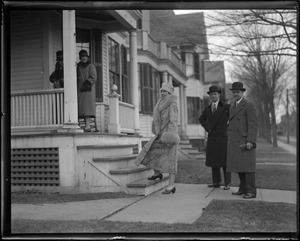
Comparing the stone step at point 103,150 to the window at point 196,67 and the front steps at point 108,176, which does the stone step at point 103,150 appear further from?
the window at point 196,67

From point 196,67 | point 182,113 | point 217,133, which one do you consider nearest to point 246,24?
point 217,133

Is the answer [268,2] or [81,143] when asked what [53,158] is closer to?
[81,143]

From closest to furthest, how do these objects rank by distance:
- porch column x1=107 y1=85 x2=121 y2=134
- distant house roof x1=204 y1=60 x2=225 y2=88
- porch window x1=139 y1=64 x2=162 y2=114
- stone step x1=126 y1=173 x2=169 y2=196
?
stone step x1=126 y1=173 x2=169 y2=196 → porch column x1=107 y1=85 x2=121 y2=134 → distant house roof x1=204 y1=60 x2=225 y2=88 → porch window x1=139 y1=64 x2=162 y2=114

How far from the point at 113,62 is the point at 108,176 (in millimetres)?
5799

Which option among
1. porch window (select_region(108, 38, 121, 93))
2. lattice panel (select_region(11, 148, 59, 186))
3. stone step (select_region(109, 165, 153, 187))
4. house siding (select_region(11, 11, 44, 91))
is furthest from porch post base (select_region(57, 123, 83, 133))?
porch window (select_region(108, 38, 121, 93))

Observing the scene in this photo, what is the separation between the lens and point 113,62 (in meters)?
11.7

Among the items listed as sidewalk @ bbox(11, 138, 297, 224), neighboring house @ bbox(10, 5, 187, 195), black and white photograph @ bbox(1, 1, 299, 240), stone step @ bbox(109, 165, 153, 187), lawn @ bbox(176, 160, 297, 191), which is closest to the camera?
black and white photograph @ bbox(1, 1, 299, 240)

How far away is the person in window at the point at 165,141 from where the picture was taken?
6.26 m

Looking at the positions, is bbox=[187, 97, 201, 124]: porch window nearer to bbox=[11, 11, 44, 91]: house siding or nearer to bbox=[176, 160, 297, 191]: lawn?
bbox=[176, 160, 297, 191]: lawn

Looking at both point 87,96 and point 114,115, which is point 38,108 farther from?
point 114,115

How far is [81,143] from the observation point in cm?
679

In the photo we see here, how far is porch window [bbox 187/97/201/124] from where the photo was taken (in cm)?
2495

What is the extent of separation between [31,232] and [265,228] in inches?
99.8
